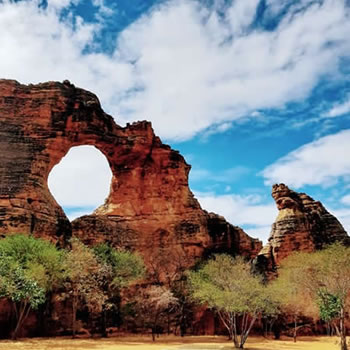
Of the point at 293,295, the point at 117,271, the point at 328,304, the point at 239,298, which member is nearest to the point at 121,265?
the point at 117,271

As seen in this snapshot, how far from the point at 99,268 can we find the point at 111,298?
19.5ft

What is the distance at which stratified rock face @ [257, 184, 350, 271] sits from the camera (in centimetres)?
5053

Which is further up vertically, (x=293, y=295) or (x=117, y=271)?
(x=117, y=271)

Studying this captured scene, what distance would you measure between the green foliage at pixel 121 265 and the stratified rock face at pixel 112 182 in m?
4.06

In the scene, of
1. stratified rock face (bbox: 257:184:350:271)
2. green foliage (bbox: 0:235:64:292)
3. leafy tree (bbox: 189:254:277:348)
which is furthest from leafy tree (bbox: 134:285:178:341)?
stratified rock face (bbox: 257:184:350:271)

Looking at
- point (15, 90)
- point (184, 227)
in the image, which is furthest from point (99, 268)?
point (15, 90)

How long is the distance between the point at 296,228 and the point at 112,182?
2394 centimetres

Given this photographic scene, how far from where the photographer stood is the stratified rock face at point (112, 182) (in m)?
40.9

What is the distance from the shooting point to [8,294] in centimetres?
3044

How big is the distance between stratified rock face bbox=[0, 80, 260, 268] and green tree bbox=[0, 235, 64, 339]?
13.0 feet

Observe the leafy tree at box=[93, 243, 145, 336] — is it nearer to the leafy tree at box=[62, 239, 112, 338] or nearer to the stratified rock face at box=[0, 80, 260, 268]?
the leafy tree at box=[62, 239, 112, 338]

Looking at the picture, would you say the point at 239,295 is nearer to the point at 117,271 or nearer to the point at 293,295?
the point at 293,295

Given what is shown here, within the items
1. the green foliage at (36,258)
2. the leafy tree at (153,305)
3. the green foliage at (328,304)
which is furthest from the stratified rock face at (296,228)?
the green foliage at (36,258)

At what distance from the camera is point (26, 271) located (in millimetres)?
31844
